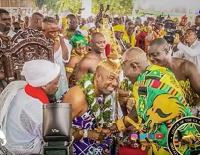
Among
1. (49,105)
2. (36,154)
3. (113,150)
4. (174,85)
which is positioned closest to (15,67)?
(49,105)

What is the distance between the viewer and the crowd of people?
293 centimetres

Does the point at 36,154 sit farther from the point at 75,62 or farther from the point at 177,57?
the point at 177,57

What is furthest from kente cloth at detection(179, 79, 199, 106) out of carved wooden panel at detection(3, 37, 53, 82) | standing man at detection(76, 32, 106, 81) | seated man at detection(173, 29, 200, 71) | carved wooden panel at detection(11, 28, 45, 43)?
carved wooden panel at detection(11, 28, 45, 43)

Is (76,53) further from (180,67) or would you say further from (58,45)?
(180,67)

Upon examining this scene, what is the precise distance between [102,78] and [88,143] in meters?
0.59

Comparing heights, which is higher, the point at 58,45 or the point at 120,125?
the point at 58,45

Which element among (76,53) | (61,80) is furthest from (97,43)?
(61,80)

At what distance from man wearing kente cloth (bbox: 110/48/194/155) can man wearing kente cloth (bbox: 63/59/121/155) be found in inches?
5.2

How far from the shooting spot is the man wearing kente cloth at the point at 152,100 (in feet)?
9.43

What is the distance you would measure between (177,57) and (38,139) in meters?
1.40

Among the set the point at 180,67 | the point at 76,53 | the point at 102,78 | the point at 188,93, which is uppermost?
the point at 76,53

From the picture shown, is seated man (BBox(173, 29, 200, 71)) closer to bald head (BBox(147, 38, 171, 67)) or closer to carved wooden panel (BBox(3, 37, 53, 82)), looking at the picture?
bald head (BBox(147, 38, 171, 67))

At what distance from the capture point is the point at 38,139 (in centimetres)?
297

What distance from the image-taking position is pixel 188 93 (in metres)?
2.90
